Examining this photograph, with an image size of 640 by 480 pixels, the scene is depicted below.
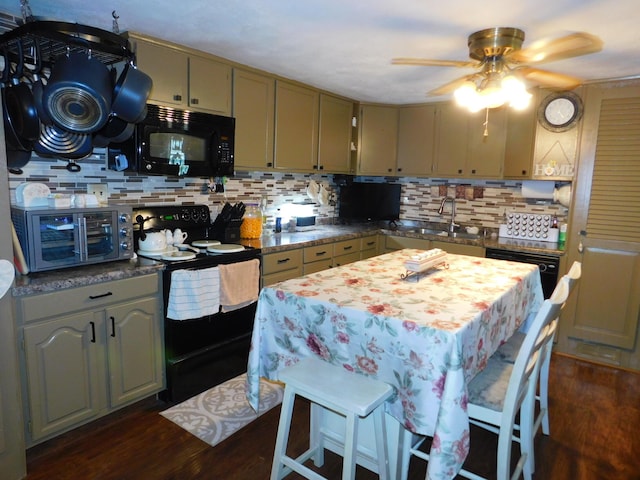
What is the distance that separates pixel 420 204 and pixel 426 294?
9.79 ft

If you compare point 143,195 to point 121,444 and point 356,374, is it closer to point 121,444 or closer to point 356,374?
point 121,444

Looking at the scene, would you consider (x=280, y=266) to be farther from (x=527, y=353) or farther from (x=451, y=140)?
(x=451, y=140)

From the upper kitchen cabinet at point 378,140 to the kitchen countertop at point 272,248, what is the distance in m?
0.64

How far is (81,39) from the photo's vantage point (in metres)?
1.83

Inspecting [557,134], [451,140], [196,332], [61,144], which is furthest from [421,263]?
[451,140]

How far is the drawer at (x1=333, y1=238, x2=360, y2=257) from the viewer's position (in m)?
3.89

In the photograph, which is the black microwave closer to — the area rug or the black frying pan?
the black frying pan

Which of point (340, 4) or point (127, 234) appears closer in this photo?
point (340, 4)

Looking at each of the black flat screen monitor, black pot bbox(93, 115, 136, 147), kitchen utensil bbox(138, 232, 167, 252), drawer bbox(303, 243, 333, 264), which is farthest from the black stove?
the black flat screen monitor

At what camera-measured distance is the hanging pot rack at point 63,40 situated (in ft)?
5.81

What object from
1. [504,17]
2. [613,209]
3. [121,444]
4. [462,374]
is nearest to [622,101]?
[613,209]

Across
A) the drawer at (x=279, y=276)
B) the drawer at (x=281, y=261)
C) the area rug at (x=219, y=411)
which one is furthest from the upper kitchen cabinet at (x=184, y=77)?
the area rug at (x=219, y=411)

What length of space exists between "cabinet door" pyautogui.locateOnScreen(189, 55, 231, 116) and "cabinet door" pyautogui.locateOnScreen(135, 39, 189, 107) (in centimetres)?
5

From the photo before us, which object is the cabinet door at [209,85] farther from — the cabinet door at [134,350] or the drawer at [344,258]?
the drawer at [344,258]
